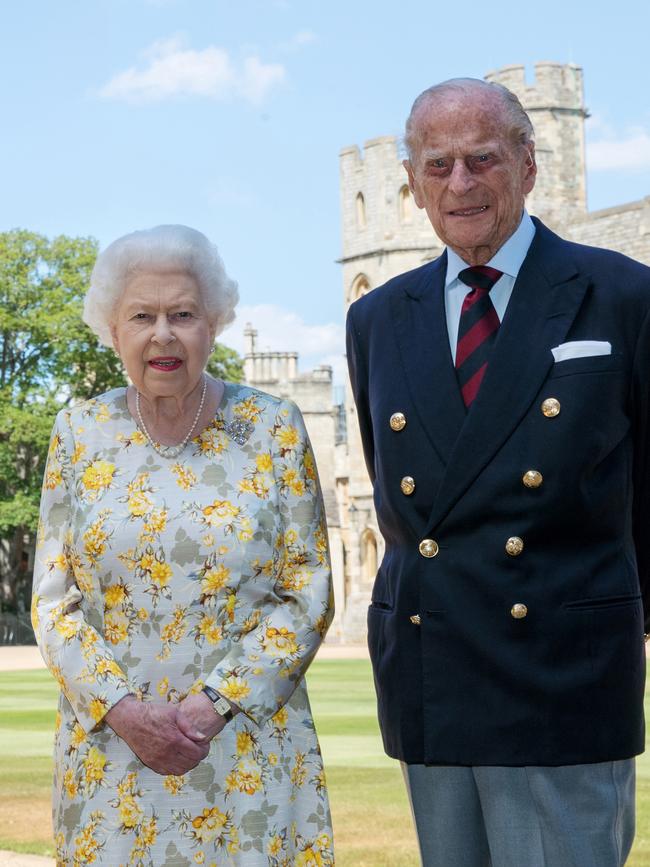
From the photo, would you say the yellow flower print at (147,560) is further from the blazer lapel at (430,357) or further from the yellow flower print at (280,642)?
the blazer lapel at (430,357)

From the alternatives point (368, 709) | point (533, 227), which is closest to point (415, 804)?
point (533, 227)

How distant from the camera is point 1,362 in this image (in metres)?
44.1

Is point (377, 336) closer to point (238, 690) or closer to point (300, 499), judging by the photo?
point (300, 499)

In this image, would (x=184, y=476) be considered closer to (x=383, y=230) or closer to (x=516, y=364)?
(x=516, y=364)

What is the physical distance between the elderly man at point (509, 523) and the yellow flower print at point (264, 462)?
427 millimetres

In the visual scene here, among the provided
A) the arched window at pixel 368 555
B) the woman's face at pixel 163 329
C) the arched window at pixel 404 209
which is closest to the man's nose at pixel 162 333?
the woman's face at pixel 163 329

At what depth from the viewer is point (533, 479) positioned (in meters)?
3.35

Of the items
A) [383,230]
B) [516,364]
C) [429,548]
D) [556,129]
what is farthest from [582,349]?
[383,230]

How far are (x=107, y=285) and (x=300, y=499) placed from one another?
2.52ft

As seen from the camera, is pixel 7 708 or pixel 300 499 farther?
pixel 7 708

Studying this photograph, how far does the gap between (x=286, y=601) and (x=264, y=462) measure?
1.24 feet

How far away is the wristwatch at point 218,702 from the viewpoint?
3762 millimetres

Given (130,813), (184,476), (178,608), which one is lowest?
(130,813)

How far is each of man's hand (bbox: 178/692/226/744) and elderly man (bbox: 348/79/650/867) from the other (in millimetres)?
437
